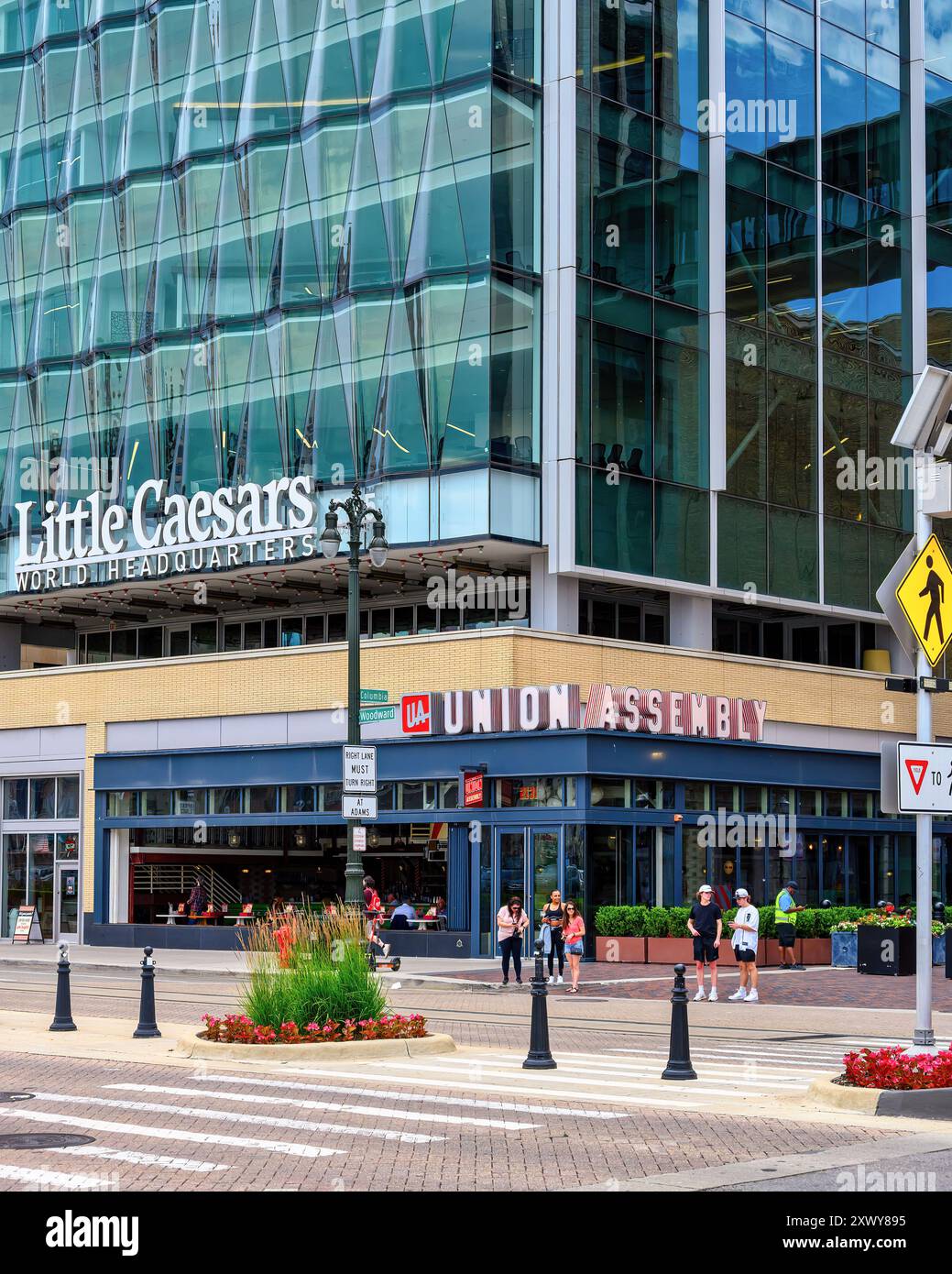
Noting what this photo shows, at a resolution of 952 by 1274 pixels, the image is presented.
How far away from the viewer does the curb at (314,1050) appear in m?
18.0

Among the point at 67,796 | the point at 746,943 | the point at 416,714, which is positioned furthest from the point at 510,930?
the point at 67,796

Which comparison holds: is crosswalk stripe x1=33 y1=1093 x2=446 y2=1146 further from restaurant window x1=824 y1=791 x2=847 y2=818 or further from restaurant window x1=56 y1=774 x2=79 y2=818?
restaurant window x1=56 y1=774 x2=79 y2=818

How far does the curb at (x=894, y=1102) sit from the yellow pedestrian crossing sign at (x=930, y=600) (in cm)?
433

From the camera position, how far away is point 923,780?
16.0 meters

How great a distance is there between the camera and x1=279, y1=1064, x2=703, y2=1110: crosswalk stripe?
50.0 feet

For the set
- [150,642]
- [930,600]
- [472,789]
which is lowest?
[472,789]

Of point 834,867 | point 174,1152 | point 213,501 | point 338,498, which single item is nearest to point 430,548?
point 338,498

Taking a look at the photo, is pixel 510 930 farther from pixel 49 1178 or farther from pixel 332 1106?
pixel 49 1178

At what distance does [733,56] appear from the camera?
151ft

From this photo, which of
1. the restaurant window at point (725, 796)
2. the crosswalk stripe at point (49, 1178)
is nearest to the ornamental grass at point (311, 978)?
the crosswalk stripe at point (49, 1178)

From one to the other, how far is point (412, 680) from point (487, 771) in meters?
3.37

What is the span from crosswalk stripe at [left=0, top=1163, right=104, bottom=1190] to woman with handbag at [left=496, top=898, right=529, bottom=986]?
1829 cm

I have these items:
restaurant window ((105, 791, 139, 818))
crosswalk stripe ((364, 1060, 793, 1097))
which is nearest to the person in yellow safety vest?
crosswalk stripe ((364, 1060, 793, 1097))
